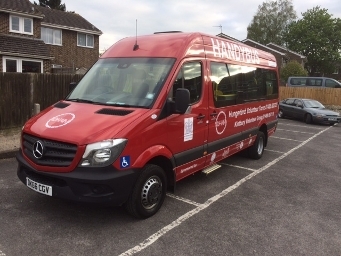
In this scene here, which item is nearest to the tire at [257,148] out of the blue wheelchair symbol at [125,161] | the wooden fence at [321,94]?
the blue wheelchair symbol at [125,161]

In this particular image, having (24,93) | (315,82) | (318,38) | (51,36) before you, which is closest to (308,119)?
(315,82)

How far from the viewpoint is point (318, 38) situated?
1938 inches

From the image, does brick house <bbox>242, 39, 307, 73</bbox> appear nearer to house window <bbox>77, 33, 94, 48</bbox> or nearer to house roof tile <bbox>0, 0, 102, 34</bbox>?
house window <bbox>77, 33, 94, 48</bbox>

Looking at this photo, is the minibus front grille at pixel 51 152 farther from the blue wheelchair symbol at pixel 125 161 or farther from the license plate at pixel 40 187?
the blue wheelchair symbol at pixel 125 161

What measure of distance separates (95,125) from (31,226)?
151cm

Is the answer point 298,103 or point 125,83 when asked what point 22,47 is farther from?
point 125,83

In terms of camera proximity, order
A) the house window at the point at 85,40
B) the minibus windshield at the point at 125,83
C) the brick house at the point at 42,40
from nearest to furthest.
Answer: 1. the minibus windshield at the point at 125,83
2. the brick house at the point at 42,40
3. the house window at the point at 85,40

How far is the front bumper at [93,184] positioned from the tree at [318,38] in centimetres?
5364

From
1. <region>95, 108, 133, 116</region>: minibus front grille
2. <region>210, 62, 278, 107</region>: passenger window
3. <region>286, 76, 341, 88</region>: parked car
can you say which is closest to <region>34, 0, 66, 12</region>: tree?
<region>286, 76, 341, 88</region>: parked car

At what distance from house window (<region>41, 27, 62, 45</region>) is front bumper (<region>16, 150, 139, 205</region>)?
74.9ft

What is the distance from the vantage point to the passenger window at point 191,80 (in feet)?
14.3

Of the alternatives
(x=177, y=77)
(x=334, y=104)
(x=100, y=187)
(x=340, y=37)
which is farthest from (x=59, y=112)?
(x=340, y=37)

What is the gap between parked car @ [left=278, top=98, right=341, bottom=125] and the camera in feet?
52.6

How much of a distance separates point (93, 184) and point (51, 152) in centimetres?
67
